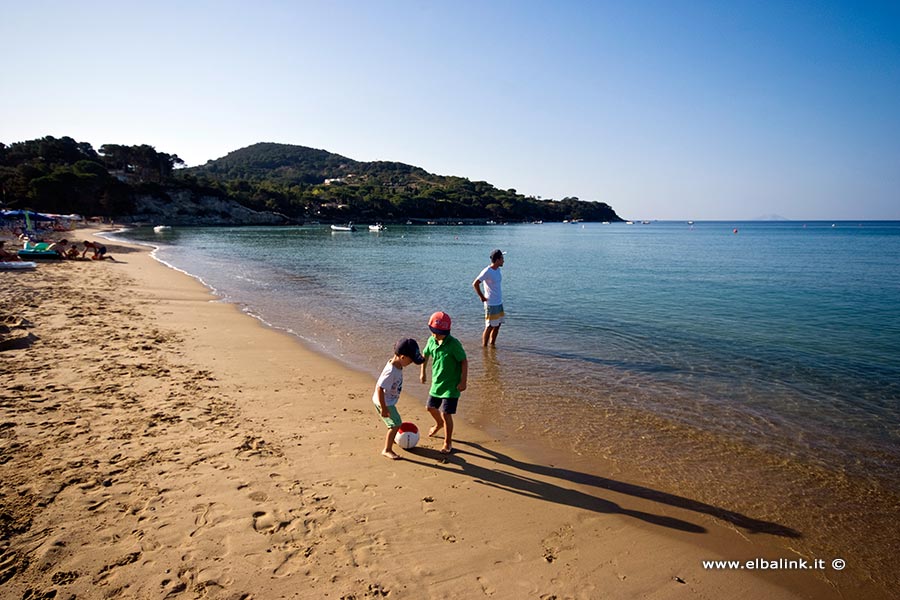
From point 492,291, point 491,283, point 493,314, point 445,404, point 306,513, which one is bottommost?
point 306,513

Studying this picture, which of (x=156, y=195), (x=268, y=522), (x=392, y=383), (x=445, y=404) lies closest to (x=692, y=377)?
(x=445, y=404)

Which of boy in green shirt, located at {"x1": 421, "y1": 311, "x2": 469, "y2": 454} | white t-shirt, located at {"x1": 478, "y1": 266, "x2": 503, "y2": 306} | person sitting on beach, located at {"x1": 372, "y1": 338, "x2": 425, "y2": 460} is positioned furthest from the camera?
white t-shirt, located at {"x1": 478, "y1": 266, "x2": 503, "y2": 306}

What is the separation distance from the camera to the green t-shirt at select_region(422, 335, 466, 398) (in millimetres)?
5195

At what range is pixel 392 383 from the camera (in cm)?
503

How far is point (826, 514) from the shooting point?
183 inches

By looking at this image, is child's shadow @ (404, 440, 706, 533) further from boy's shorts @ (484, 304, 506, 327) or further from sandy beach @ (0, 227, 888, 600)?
boy's shorts @ (484, 304, 506, 327)

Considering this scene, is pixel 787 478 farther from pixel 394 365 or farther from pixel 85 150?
pixel 85 150

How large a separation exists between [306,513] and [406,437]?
160cm

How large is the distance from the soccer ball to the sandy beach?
11 cm

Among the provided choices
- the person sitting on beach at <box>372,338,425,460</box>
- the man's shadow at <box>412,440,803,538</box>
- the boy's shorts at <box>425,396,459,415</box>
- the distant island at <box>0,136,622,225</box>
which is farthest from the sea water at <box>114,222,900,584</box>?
the distant island at <box>0,136,622,225</box>

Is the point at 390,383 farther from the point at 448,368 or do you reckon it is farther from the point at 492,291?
the point at 492,291

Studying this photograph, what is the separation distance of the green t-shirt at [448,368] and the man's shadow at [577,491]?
851 millimetres

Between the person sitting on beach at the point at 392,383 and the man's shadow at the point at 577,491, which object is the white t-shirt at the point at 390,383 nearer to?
the person sitting on beach at the point at 392,383

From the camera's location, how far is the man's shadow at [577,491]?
437 centimetres
